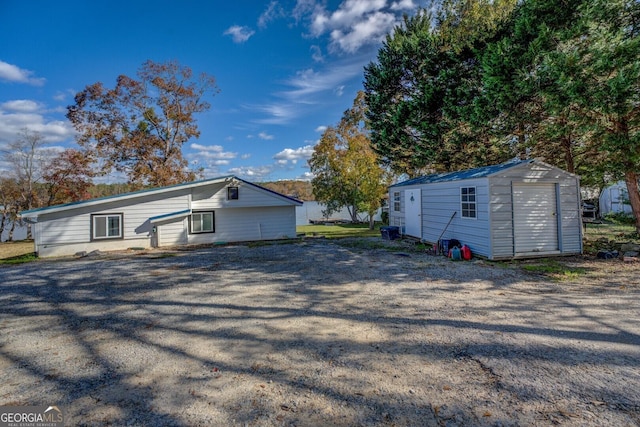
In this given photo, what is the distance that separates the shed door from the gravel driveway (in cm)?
194

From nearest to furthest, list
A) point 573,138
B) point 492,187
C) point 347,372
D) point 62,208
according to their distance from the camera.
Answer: point 347,372 → point 492,187 → point 573,138 → point 62,208

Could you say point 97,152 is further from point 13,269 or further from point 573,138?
point 573,138

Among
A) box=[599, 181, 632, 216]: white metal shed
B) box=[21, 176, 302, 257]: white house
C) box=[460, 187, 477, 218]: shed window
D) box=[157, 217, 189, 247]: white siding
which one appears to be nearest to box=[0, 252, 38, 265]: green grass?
box=[21, 176, 302, 257]: white house

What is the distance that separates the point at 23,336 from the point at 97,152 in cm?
1900

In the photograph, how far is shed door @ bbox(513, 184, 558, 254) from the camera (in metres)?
8.51

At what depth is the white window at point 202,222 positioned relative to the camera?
1412 cm

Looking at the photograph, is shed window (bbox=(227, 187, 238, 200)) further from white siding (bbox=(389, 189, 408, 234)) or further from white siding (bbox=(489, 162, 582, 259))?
white siding (bbox=(489, 162, 582, 259))

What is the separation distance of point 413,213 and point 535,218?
15.9ft

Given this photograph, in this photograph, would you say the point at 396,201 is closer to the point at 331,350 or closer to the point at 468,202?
the point at 468,202

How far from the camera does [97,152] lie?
19.0 meters

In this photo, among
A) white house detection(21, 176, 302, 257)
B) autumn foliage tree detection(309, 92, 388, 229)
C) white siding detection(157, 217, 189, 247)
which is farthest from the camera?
autumn foliage tree detection(309, 92, 388, 229)

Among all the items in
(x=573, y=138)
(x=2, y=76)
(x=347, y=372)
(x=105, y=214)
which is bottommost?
(x=347, y=372)

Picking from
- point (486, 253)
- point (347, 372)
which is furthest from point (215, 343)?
point (486, 253)

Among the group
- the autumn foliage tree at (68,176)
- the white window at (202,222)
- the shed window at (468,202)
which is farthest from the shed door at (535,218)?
the autumn foliage tree at (68,176)
